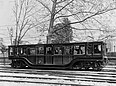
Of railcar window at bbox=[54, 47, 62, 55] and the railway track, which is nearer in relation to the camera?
the railway track

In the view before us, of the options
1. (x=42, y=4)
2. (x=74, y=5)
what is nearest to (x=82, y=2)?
(x=74, y=5)

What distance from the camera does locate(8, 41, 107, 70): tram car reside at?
1664 centimetres

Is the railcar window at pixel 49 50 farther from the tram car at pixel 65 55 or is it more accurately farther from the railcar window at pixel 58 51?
the railcar window at pixel 58 51

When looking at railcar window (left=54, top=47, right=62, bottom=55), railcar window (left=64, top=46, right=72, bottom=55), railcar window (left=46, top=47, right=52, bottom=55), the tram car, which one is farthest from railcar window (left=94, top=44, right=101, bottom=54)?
railcar window (left=46, top=47, right=52, bottom=55)

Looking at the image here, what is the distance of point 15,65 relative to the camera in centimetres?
2022

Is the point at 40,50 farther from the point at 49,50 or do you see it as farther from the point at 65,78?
the point at 65,78

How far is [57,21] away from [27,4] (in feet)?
27.9

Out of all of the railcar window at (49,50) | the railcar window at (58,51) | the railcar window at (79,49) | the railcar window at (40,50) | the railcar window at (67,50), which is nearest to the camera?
the railcar window at (79,49)

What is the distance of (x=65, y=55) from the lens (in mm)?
17328

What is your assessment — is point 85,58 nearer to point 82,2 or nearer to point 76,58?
point 76,58

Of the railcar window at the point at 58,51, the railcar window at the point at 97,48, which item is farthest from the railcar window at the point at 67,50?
the railcar window at the point at 97,48

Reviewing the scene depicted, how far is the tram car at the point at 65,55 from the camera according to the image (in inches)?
655

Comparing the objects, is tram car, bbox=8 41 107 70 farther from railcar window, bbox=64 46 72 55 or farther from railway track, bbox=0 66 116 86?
railway track, bbox=0 66 116 86

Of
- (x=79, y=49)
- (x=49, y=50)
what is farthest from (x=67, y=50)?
(x=49, y=50)
